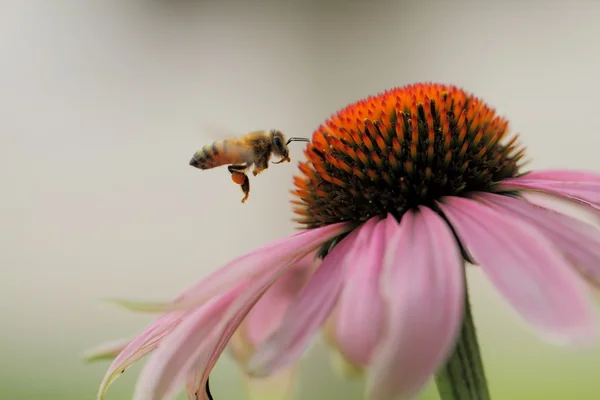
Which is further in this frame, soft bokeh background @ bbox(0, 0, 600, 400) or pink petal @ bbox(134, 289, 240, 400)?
soft bokeh background @ bbox(0, 0, 600, 400)

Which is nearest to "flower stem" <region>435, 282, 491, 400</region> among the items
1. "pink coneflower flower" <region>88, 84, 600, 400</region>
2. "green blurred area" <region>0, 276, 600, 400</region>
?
"pink coneflower flower" <region>88, 84, 600, 400</region>

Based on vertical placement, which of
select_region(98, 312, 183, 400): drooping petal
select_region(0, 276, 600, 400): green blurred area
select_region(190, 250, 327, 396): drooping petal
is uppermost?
select_region(190, 250, 327, 396): drooping petal

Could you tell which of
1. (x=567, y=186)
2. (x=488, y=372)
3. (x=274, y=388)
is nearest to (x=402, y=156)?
(x=567, y=186)

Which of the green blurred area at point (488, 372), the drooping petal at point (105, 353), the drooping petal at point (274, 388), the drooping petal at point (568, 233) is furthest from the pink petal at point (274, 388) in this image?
the green blurred area at point (488, 372)

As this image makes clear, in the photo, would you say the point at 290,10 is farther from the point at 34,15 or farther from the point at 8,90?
the point at 8,90

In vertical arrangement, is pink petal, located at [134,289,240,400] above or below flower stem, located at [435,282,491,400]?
above

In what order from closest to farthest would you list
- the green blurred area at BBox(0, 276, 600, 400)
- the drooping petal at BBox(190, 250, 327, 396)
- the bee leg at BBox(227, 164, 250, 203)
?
the drooping petal at BBox(190, 250, 327, 396) → the bee leg at BBox(227, 164, 250, 203) → the green blurred area at BBox(0, 276, 600, 400)

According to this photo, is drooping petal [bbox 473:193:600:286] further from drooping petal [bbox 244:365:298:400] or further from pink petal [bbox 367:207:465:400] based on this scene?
drooping petal [bbox 244:365:298:400]
